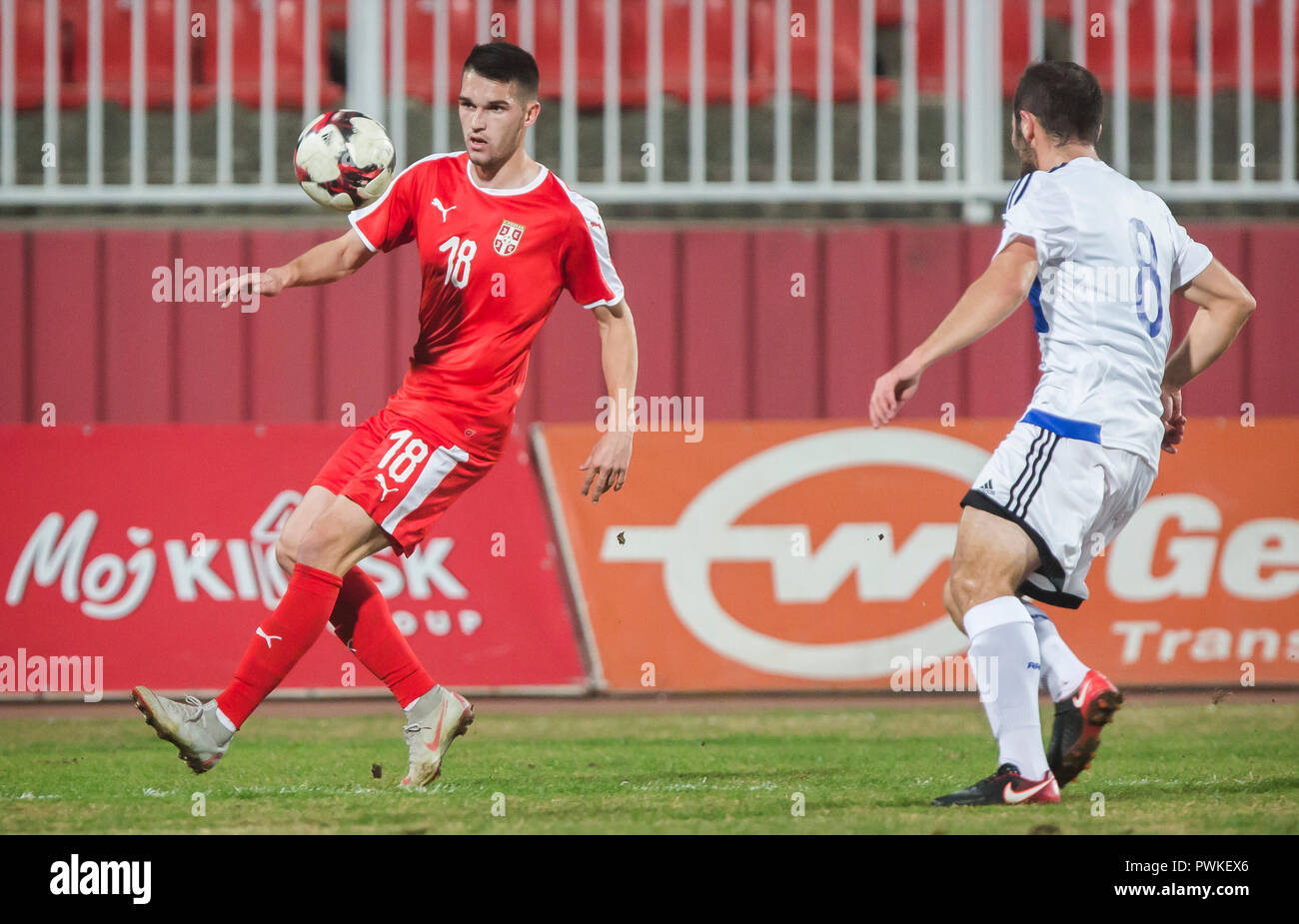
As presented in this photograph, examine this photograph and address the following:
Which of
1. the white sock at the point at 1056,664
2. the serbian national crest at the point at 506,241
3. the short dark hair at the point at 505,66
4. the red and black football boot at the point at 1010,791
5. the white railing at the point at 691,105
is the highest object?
the white railing at the point at 691,105

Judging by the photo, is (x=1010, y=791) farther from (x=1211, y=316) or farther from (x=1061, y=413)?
(x=1211, y=316)

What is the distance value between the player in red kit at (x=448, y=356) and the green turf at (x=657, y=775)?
490 mm

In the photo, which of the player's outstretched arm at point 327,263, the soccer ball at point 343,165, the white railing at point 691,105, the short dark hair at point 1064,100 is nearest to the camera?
the short dark hair at point 1064,100

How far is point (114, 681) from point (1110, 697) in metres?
4.51

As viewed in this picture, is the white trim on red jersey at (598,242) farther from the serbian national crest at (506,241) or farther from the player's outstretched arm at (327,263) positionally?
the player's outstretched arm at (327,263)

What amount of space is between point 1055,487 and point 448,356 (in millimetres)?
1801

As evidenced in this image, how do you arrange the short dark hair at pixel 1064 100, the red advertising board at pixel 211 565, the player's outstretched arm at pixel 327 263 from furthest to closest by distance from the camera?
the red advertising board at pixel 211 565, the player's outstretched arm at pixel 327 263, the short dark hair at pixel 1064 100

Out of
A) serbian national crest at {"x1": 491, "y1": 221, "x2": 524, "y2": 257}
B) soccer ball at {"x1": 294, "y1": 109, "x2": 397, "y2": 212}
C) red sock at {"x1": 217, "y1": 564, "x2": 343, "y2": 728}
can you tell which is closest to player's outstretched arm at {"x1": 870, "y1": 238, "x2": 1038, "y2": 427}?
serbian national crest at {"x1": 491, "y1": 221, "x2": 524, "y2": 257}

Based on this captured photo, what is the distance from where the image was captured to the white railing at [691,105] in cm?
882

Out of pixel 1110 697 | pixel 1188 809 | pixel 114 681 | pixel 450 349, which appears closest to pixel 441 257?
pixel 450 349

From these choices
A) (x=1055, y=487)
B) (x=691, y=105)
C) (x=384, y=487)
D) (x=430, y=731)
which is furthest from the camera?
(x=691, y=105)

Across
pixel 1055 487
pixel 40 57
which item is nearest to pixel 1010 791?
pixel 1055 487

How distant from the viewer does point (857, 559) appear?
7.34 metres

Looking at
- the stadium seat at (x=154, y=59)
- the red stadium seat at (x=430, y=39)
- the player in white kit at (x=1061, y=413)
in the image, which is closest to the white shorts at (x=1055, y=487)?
the player in white kit at (x=1061, y=413)
